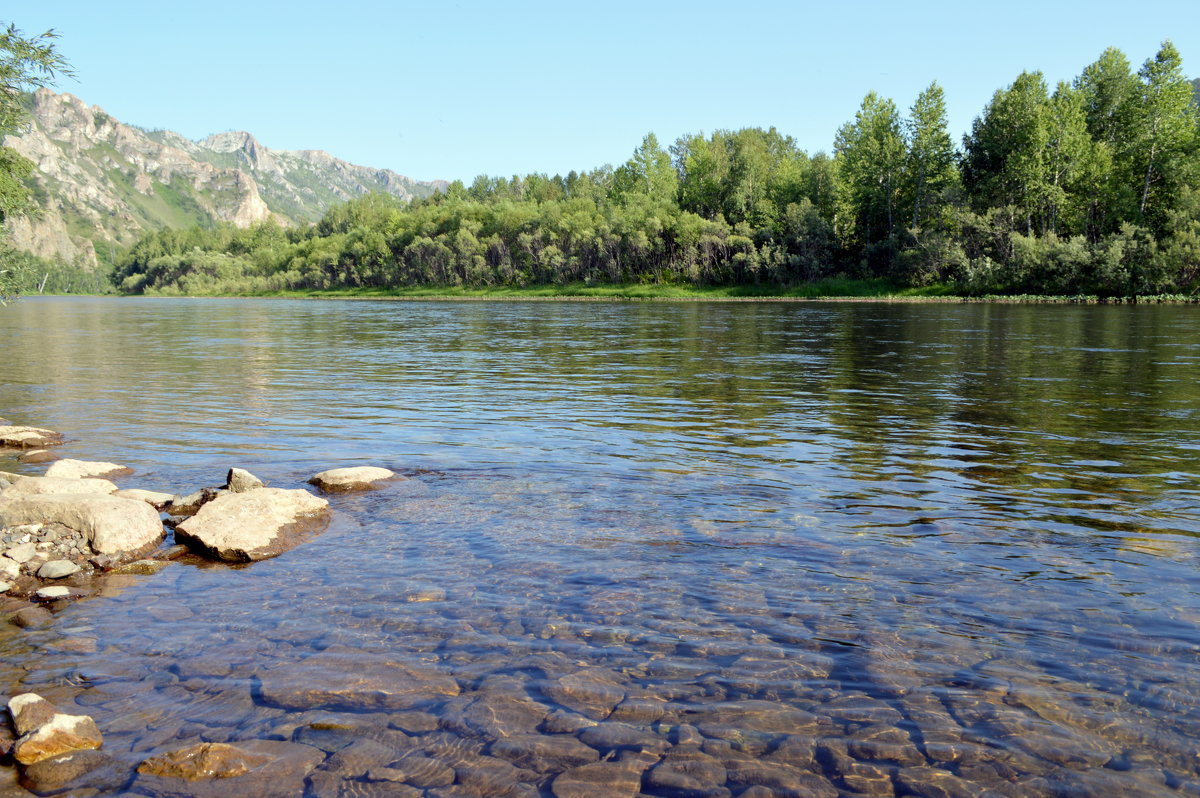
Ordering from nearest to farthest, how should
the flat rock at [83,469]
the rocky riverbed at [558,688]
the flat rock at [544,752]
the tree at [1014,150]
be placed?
the rocky riverbed at [558,688], the flat rock at [544,752], the flat rock at [83,469], the tree at [1014,150]

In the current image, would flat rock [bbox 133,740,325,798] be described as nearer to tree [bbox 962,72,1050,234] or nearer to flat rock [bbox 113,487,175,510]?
flat rock [bbox 113,487,175,510]

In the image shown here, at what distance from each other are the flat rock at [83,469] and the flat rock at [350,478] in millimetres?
4293

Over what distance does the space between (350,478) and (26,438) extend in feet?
34.5

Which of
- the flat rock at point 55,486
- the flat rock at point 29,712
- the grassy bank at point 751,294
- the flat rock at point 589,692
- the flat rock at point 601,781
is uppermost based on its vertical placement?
the grassy bank at point 751,294

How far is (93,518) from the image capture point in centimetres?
1161

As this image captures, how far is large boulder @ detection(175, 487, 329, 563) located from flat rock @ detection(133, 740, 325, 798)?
Answer: 5476 mm

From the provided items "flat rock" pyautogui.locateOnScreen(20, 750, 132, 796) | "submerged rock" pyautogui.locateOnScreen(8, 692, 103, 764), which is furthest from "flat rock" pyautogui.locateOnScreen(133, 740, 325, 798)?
"submerged rock" pyautogui.locateOnScreen(8, 692, 103, 764)

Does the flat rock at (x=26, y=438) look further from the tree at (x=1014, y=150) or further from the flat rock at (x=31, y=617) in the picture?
the tree at (x=1014, y=150)

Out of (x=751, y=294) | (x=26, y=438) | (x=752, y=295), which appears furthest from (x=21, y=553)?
(x=751, y=294)

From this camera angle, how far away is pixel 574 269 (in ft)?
526

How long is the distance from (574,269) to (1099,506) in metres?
150

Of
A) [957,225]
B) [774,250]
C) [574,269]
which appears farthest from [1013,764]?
[574,269]

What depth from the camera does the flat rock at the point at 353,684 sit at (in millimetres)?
7250

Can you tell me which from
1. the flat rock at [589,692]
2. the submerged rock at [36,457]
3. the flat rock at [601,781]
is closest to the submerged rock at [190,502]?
the submerged rock at [36,457]
